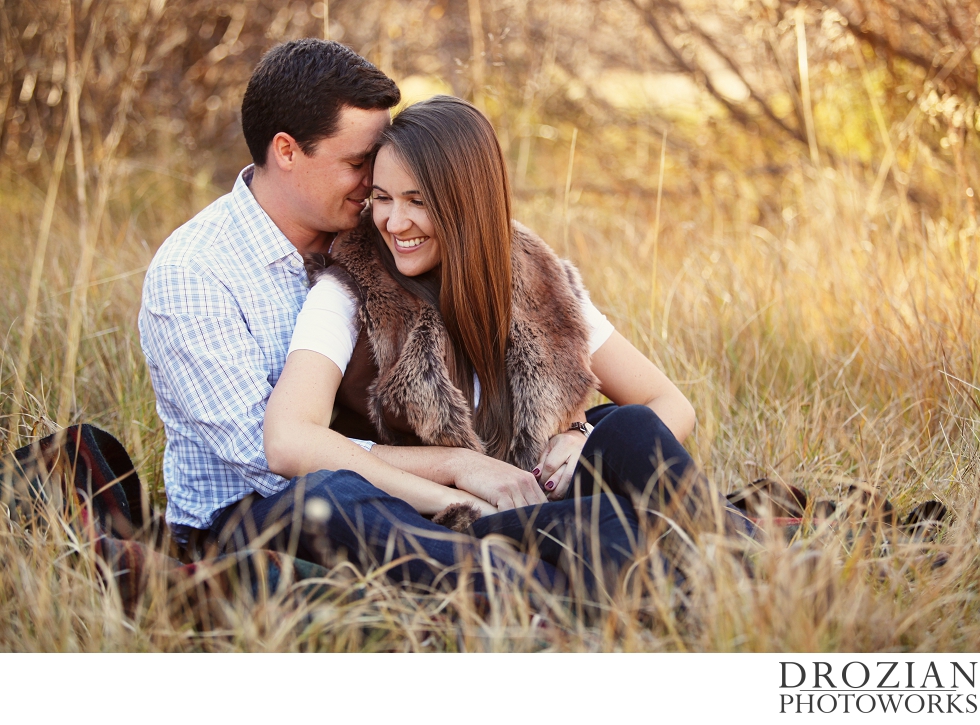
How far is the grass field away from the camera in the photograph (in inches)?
65.8

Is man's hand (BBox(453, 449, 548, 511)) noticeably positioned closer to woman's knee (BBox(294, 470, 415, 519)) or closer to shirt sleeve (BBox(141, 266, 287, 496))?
woman's knee (BBox(294, 470, 415, 519))

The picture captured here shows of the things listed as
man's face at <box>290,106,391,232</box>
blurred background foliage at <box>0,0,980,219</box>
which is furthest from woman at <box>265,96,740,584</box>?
blurred background foliage at <box>0,0,980,219</box>

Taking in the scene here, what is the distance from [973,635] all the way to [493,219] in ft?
4.61

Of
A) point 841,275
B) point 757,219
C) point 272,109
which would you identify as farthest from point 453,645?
point 757,219

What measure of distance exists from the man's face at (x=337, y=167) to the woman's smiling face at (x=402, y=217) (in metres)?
0.17

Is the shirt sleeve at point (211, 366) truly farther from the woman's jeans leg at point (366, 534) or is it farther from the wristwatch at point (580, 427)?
the wristwatch at point (580, 427)

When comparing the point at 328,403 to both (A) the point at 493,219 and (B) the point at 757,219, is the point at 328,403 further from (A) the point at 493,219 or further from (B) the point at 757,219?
(B) the point at 757,219

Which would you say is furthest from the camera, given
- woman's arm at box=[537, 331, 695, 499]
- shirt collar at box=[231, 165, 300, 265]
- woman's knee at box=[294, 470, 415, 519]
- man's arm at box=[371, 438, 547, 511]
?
woman's arm at box=[537, 331, 695, 499]

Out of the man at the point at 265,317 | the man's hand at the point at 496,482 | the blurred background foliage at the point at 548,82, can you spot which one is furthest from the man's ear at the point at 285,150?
the blurred background foliage at the point at 548,82

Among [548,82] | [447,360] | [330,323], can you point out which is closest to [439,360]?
[447,360]

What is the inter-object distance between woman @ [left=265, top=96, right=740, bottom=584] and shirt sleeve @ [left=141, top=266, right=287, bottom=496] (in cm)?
13

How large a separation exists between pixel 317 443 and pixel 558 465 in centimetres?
63

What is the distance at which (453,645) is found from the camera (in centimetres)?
170
